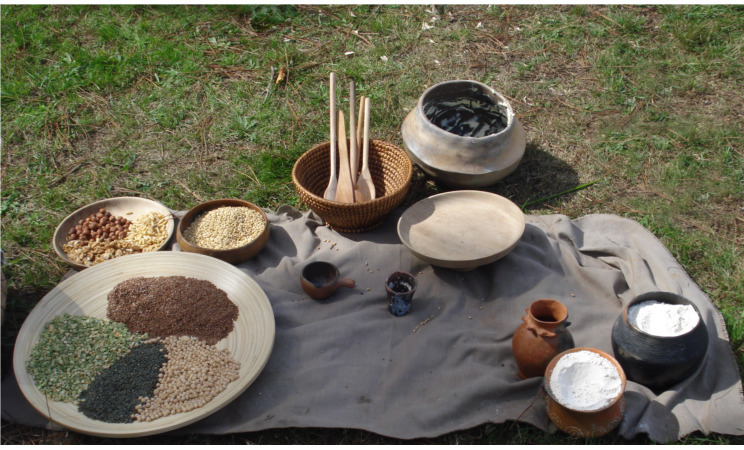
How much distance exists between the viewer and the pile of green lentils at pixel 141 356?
282 centimetres

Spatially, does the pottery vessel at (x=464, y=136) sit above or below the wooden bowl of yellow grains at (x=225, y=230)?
above

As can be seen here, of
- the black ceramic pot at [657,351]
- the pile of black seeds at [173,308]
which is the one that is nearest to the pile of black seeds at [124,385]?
the pile of black seeds at [173,308]

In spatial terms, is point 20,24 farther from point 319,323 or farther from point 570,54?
point 570,54

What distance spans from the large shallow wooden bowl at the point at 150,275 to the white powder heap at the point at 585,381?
4.58ft

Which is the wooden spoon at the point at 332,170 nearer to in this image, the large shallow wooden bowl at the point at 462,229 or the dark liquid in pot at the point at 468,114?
the large shallow wooden bowl at the point at 462,229

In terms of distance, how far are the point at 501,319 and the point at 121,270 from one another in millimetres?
2166

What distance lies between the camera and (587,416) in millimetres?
2611

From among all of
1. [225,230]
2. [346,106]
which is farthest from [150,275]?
[346,106]

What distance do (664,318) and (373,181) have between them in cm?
201

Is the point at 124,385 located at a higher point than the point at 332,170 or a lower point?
lower

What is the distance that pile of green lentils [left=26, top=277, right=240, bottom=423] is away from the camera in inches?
111

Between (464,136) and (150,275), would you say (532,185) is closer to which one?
(464,136)

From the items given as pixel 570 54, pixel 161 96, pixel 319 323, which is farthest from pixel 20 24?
pixel 570 54

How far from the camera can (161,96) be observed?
5.09m
